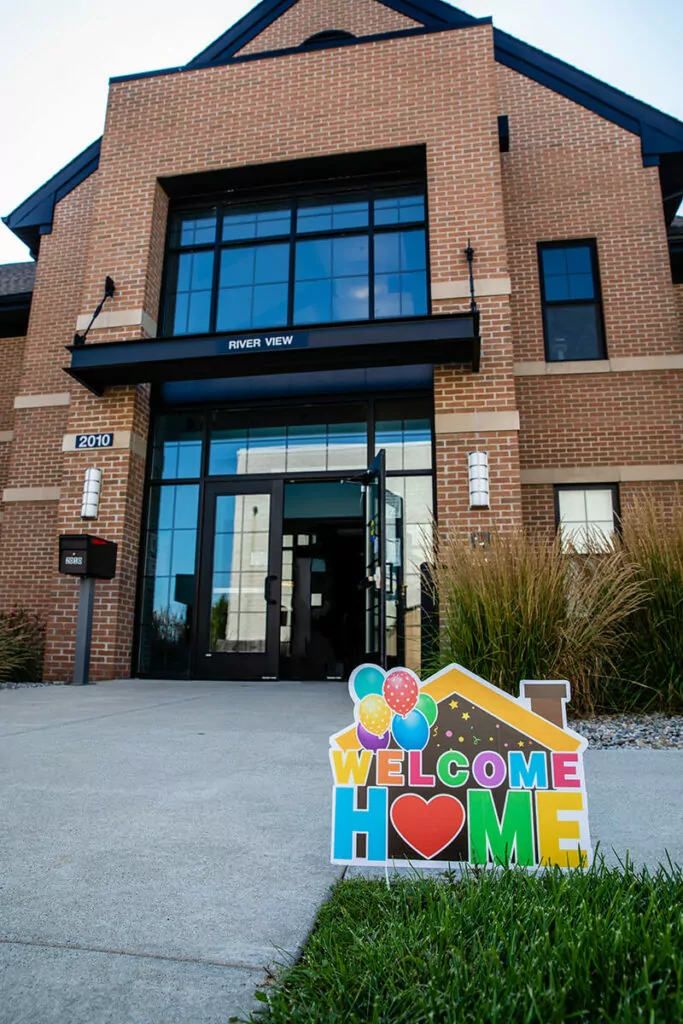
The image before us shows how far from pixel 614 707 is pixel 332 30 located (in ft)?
36.4

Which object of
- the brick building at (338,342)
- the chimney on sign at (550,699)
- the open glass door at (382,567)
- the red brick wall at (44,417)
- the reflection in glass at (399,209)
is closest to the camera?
the chimney on sign at (550,699)

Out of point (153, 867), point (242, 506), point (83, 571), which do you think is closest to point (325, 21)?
point (242, 506)

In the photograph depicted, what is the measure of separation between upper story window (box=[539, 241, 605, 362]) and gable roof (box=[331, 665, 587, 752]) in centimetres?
843

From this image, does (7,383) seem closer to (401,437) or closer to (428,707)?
(401,437)

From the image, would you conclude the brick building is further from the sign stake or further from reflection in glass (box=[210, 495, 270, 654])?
the sign stake

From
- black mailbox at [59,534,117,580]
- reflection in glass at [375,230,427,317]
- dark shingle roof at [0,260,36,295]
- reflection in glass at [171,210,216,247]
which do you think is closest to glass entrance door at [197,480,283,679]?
black mailbox at [59,534,117,580]

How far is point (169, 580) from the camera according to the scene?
28.9 ft

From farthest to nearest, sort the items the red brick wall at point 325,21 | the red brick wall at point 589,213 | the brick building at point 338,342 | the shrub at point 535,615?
the red brick wall at point 325,21 < the red brick wall at point 589,213 < the brick building at point 338,342 < the shrub at point 535,615

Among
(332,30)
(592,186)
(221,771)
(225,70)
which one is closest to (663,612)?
(221,771)

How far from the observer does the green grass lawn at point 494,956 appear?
1144 mm

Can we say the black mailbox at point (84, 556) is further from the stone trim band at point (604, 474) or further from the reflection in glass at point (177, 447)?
the stone trim band at point (604, 474)

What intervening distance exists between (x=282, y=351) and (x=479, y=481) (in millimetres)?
2758

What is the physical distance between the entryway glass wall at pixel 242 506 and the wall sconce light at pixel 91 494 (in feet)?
2.49

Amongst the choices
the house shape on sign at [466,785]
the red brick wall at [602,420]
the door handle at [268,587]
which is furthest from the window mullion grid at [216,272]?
the house shape on sign at [466,785]
